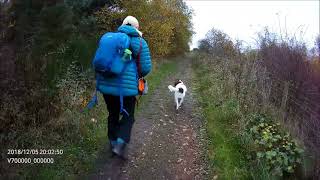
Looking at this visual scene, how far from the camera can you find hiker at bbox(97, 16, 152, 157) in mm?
5566

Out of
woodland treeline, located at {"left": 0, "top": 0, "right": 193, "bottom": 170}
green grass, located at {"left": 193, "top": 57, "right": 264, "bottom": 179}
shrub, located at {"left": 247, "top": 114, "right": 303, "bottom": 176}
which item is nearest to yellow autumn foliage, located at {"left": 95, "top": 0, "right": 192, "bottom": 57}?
green grass, located at {"left": 193, "top": 57, "right": 264, "bottom": 179}

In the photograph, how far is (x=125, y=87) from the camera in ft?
18.2

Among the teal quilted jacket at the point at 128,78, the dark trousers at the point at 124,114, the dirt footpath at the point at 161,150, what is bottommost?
the dirt footpath at the point at 161,150

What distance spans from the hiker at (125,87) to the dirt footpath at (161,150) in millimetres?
363

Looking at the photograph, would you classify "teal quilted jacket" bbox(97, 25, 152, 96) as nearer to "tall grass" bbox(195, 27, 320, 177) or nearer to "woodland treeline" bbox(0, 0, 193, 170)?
"woodland treeline" bbox(0, 0, 193, 170)

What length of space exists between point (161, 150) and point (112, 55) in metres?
2.13

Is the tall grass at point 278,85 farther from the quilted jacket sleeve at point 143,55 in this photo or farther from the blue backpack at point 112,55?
the blue backpack at point 112,55

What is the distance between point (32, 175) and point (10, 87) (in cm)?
Answer: 114

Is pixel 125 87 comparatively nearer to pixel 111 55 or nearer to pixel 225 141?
pixel 111 55

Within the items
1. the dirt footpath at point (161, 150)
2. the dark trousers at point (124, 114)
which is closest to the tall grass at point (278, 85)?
the dirt footpath at point (161, 150)

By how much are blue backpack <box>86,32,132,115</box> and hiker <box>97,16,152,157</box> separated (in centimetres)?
12

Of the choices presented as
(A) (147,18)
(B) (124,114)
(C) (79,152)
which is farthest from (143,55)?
(A) (147,18)

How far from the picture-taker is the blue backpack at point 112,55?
537cm

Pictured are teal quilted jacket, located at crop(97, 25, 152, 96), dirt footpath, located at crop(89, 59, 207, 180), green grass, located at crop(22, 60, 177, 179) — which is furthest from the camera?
dirt footpath, located at crop(89, 59, 207, 180)
